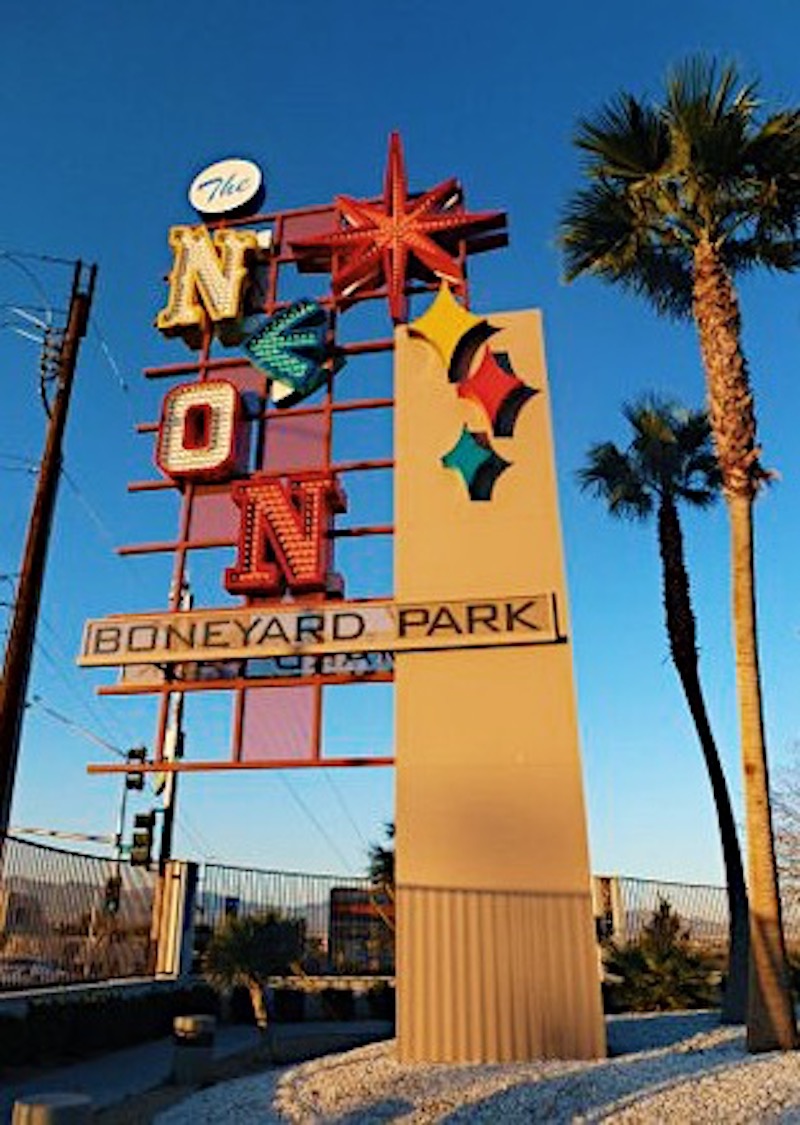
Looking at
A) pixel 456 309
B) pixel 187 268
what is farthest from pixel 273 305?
pixel 456 309

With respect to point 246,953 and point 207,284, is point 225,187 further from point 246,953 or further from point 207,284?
point 246,953

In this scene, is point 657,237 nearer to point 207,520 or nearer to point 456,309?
point 456,309

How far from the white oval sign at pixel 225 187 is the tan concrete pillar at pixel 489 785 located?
31.0 feet

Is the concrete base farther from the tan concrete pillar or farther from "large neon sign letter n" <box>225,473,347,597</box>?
"large neon sign letter n" <box>225,473,347,597</box>

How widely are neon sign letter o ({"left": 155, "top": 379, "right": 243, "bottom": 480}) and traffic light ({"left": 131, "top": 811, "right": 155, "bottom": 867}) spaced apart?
260 inches

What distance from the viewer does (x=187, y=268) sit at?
→ 21.0m

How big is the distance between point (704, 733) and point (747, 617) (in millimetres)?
6988

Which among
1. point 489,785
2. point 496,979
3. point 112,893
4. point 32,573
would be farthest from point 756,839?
point 112,893

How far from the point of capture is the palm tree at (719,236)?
42.6 ft

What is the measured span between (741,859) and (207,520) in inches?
510

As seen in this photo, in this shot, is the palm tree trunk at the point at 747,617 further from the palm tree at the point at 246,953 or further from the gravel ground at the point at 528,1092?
the palm tree at the point at 246,953

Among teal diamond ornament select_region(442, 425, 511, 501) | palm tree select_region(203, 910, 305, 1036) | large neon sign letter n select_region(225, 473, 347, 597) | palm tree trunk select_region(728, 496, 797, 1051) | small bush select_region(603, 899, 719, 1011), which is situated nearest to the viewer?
palm tree trunk select_region(728, 496, 797, 1051)

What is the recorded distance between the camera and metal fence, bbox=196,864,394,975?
21859 mm

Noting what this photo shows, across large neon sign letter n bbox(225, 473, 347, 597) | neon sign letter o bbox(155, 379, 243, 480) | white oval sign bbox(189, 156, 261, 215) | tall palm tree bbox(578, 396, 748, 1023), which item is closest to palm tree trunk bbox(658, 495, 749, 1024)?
tall palm tree bbox(578, 396, 748, 1023)
